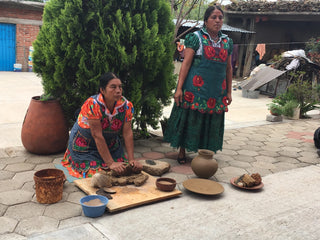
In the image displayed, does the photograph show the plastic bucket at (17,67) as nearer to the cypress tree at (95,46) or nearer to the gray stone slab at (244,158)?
the cypress tree at (95,46)

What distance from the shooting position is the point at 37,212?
2.63 m

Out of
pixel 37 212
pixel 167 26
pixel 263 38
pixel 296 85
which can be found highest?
pixel 263 38

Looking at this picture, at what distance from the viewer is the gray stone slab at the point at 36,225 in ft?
7.67

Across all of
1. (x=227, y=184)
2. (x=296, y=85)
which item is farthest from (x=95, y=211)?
(x=296, y=85)

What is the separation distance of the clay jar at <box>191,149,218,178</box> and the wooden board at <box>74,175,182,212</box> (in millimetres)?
483

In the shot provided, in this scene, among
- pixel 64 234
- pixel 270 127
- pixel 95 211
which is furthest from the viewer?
pixel 270 127

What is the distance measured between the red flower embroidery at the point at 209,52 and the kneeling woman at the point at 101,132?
1077mm

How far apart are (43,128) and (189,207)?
6.95ft

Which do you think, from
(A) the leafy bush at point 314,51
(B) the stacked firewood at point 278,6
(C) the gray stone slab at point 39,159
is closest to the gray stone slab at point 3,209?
(C) the gray stone slab at point 39,159

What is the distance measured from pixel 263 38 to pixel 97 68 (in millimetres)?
14417

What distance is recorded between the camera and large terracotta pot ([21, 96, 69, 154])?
3.95 m

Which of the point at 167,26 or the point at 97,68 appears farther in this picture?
the point at 167,26

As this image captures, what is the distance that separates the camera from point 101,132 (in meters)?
3.23

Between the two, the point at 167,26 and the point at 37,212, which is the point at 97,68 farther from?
the point at 37,212
